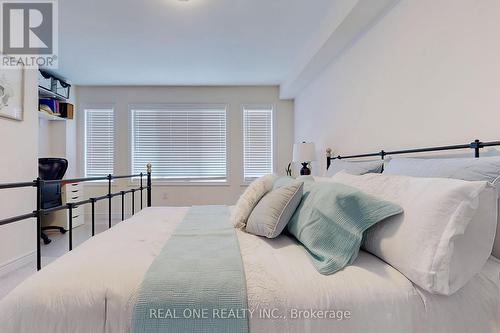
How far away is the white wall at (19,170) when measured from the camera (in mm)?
2430

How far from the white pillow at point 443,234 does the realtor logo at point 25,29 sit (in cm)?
311

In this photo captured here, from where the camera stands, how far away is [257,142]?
4.83 m

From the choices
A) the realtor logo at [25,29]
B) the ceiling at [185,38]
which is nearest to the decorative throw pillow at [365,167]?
the ceiling at [185,38]

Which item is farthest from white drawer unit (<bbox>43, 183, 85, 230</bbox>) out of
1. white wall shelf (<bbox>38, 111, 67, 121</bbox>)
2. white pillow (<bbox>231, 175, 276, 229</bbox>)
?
white pillow (<bbox>231, 175, 276, 229</bbox>)

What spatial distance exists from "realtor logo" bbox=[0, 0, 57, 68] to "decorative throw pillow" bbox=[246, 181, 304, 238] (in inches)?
102

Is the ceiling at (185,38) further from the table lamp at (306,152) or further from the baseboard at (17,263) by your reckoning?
the baseboard at (17,263)

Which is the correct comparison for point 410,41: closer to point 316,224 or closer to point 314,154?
point 316,224

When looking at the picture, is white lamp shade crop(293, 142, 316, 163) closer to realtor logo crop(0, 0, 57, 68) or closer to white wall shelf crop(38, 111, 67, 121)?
realtor logo crop(0, 0, 57, 68)

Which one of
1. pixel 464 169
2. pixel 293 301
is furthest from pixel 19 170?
pixel 464 169

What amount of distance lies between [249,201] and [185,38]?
218cm

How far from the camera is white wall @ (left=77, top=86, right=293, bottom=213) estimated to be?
4.61 m

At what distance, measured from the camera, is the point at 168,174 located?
4766mm

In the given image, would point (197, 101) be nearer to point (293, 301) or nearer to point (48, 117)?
point (48, 117)

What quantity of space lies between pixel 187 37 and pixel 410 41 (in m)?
2.16
